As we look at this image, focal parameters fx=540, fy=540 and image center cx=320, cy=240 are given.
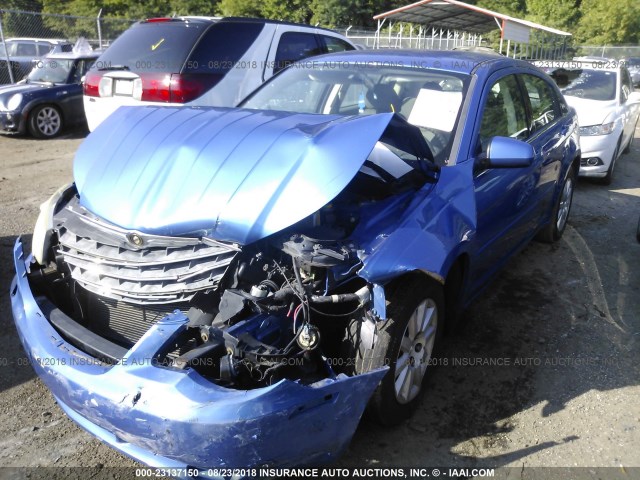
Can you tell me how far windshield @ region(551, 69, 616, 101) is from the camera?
8171 millimetres

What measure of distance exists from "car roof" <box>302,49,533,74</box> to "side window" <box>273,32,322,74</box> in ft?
10.1

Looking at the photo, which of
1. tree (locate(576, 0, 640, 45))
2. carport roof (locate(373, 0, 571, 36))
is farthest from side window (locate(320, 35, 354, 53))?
tree (locate(576, 0, 640, 45))

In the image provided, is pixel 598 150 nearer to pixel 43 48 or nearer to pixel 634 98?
pixel 634 98

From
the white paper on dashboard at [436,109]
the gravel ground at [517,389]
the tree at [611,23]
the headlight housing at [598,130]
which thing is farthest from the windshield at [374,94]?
the tree at [611,23]

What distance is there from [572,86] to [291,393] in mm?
8353

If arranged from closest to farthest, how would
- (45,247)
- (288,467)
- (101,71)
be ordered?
(288,467), (45,247), (101,71)

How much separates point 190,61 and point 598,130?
5.46 metres

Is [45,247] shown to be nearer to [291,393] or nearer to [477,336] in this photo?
[291,393]

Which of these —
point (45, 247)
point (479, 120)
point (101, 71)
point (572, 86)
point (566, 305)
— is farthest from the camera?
point (572, 86)

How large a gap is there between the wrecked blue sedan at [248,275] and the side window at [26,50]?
14622 millimetres

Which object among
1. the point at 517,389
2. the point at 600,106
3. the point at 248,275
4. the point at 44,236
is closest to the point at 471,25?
the point at 600,106

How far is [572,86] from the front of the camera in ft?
28.0

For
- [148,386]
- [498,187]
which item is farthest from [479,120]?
[148,386]

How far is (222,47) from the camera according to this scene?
6.43 metres
